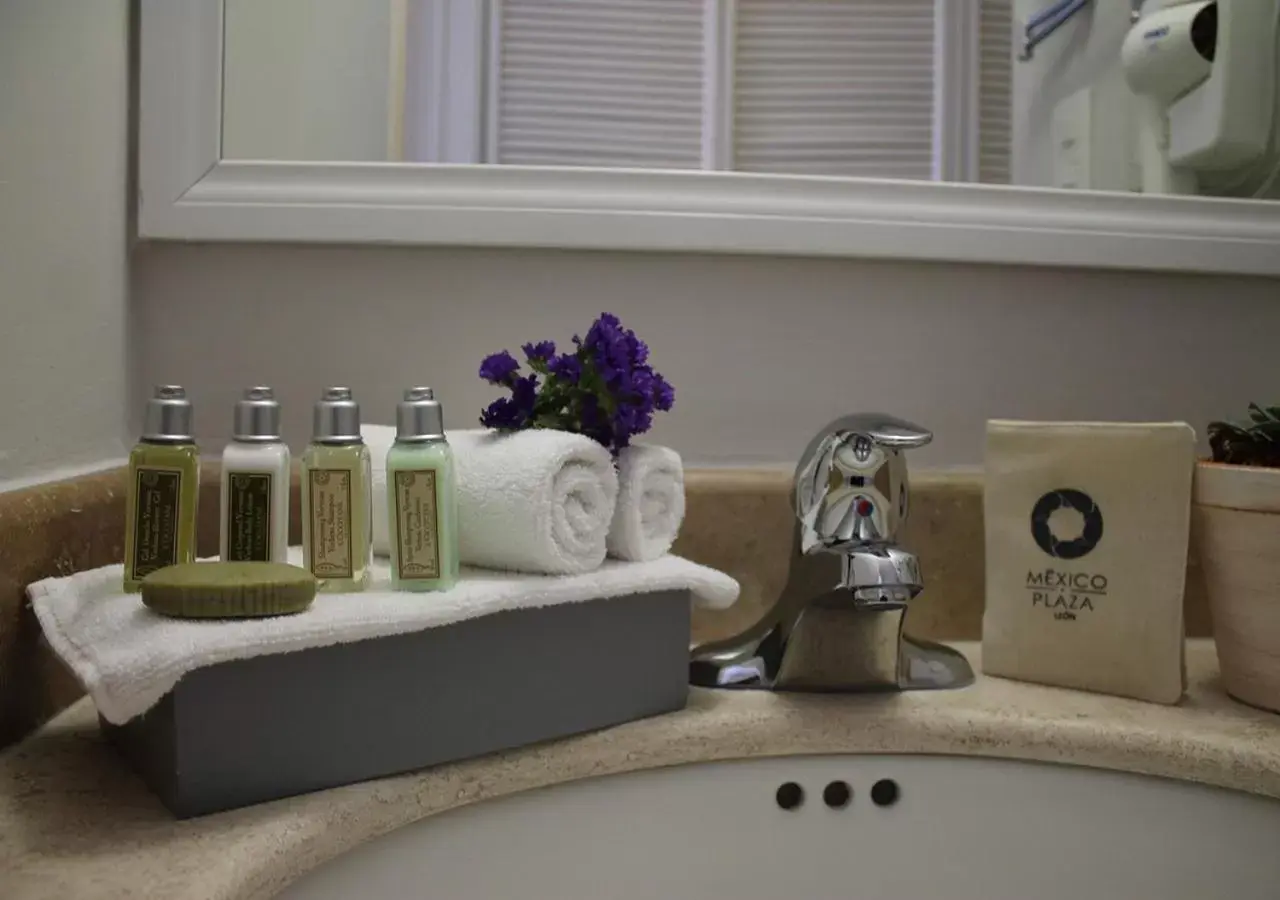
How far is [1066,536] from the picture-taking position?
0.67 metres

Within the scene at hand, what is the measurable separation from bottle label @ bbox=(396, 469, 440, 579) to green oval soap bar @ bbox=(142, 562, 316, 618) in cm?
6

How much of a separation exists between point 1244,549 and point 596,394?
0.39 m

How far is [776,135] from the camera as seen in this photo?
80cm

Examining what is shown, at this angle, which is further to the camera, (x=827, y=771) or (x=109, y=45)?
(x=109, y=45)

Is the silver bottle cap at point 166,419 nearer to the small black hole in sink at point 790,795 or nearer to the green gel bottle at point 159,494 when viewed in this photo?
the green gel bottle at point 159,494

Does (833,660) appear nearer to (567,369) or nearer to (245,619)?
(567,369)

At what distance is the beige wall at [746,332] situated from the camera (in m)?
0.76

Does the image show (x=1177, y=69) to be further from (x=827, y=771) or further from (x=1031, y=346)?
(x=827, y=771)

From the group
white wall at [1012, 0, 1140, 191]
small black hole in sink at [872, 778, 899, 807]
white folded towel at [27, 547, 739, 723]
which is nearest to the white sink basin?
small black hole in sink at [872, 778, 899, 807]

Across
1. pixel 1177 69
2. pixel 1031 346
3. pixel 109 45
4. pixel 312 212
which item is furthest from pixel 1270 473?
pixel 109 45

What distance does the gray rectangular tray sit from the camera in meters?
0.44

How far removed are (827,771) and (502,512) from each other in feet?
0.77

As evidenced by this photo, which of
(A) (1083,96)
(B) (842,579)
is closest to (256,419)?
(B) (842,579)

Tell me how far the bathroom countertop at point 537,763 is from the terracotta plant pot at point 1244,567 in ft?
0.08
